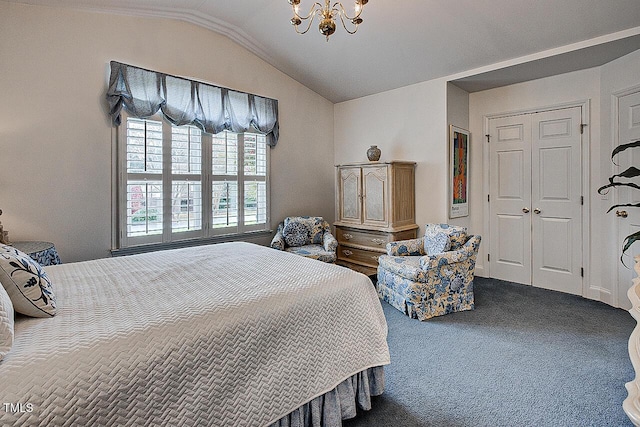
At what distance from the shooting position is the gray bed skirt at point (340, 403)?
1.48 m

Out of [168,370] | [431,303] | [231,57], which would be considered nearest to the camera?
[168,370]

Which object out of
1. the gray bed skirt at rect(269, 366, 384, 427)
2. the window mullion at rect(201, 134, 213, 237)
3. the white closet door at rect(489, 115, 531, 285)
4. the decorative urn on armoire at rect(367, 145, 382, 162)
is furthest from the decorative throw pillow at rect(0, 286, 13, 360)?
the white closet door at rect(489, 115, 531, 285)

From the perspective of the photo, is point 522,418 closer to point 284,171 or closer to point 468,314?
point 468,314

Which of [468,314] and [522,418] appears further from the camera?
[468,314]

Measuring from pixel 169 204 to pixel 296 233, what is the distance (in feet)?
5.13

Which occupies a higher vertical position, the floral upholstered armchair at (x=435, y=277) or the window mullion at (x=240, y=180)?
the window mullion at (x=240, y=180)

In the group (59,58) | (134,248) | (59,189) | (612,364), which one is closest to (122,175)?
(59,189)

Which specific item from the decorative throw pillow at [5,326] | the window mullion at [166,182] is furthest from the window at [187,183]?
the decorative throw pillow at [5,326]

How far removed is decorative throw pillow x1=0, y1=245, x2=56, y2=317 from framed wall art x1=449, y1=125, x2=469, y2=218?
3.96 metres

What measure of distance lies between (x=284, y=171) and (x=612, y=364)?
384cm

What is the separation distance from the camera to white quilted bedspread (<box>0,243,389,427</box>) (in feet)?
3.12

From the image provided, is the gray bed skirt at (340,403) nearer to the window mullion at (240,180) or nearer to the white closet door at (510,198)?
the window mullion at (240,180)

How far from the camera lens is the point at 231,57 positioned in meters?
4.07

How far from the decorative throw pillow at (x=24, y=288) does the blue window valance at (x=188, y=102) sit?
2.26 meters
